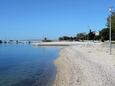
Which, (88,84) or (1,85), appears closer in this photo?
(88,84)

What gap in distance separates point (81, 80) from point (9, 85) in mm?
6001

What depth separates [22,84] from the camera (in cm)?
2294

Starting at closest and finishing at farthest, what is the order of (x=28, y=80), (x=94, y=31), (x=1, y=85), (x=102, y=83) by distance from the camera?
(x=102, y=83), (x=1, y=85), (x=28, y=80), (x=94, y=31)

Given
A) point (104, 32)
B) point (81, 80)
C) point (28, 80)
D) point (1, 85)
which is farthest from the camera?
point (104, 32)

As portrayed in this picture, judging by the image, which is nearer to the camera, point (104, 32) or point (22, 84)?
point (22, 84)

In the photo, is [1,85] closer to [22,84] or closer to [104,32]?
[22,84]

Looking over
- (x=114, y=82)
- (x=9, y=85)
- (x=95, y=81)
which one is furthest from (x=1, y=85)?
(x=114, y=82)

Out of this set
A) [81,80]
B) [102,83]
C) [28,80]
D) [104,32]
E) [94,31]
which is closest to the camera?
[102,83]

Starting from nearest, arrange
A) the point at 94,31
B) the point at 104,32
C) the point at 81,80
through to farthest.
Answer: the point at 81,80
the point at 104,32
the point at 94,31

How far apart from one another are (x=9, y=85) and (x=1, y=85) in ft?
2.07

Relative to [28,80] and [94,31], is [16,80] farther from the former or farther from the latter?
[94,31]

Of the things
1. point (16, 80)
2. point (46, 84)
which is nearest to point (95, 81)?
point (46, 84)

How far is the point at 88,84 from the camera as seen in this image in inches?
715

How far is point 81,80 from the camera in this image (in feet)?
66.3
